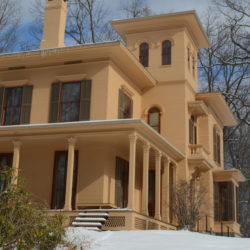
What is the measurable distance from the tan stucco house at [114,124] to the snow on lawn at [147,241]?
1991 mm

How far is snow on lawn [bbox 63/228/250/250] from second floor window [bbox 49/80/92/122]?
6.40 meters

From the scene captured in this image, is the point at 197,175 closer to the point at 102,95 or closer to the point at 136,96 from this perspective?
the point at 136,96

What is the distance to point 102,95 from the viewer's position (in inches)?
768

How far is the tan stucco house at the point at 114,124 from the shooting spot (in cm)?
1789

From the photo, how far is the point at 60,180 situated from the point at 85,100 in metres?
3.32

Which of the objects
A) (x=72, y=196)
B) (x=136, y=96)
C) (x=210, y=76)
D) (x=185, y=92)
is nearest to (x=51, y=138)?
(x=72, y=196)

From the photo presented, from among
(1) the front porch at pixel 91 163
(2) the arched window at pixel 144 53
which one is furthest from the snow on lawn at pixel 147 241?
(2) the arched window at pixel 144 53

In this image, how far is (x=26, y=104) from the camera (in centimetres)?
2053

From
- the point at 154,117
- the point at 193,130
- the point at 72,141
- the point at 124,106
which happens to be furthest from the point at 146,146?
the point at 193,130

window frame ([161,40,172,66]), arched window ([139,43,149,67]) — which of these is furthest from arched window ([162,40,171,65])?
arched window ([139,43,149,67])

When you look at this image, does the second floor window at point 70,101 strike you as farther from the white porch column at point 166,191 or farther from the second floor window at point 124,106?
the white porch column at point 166,191

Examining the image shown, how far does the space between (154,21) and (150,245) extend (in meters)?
14.5

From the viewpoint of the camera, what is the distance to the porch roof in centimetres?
1720

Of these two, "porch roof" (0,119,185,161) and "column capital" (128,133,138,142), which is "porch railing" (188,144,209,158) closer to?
"porch roof" (0,119,185,161)
